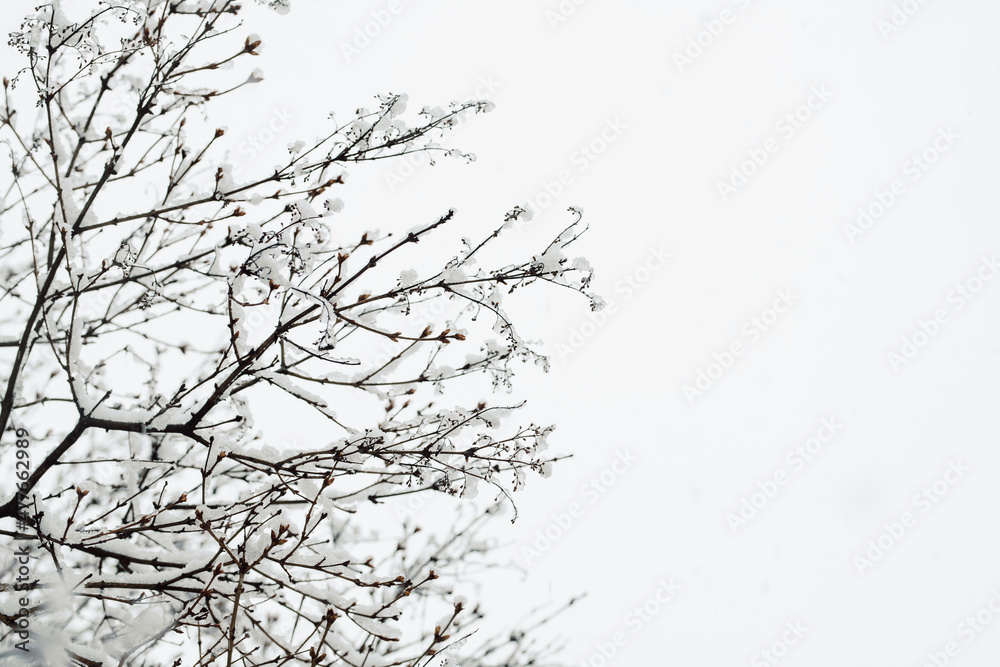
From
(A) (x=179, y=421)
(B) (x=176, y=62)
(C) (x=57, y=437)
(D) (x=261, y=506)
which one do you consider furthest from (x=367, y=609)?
(C) (x=57, y=437)

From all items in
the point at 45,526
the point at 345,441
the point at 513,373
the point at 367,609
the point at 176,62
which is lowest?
the point at 367,609

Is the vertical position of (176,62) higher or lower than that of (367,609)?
higher

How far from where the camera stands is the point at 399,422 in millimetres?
3117

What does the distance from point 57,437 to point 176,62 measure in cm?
322

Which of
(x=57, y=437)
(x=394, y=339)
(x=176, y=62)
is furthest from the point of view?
(x=57, y=437)

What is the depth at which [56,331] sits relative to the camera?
3902mm

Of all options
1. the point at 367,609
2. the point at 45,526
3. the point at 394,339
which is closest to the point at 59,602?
the point at 45,526

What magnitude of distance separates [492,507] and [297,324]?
189cm

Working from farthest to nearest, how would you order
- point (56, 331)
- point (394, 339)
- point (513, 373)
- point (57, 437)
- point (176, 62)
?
point (57, 437) < point (56, 331) < point (513, 373) < point (176, 62) < point (394, 339)

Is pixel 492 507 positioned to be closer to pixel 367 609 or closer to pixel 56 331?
pixel 367 609

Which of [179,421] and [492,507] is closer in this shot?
[179,421]

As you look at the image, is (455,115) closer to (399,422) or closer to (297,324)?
(297,324)

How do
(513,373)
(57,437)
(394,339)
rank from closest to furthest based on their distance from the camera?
(394,339) < (513,373) < (57,437)

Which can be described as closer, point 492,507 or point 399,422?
point 399,422
